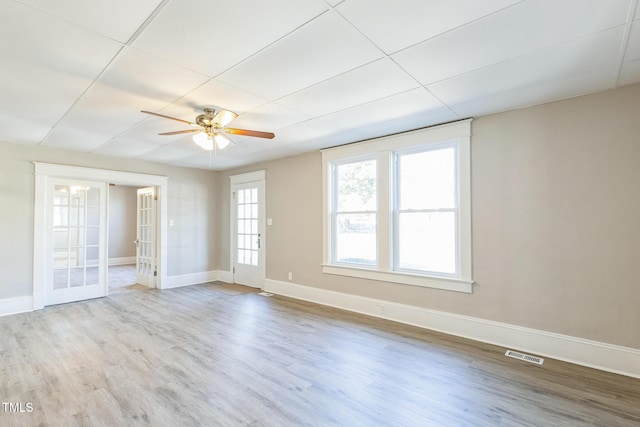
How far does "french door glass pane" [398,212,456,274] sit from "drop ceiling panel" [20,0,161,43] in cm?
341

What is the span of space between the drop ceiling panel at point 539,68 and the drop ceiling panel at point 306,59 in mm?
934

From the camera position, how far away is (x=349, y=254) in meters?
4.72

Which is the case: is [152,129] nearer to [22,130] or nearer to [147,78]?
[147,78]

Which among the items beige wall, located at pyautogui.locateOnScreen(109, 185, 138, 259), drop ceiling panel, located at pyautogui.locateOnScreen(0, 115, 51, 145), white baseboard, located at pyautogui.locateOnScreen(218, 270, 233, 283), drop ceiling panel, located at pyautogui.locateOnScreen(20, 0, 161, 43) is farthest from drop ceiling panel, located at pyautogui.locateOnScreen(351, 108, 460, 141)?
beige wall, located at pyautogui.locateOnScreen(109, 185, 138, 259)

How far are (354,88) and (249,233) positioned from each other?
4.31 metres

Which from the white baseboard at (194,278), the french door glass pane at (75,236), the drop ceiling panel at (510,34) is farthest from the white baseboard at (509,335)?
the french door glass pane at (75,236)

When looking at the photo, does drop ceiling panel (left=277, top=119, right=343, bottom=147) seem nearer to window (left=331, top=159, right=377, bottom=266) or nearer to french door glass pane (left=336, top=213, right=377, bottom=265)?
window (left=331, top=159, right=377, bottom=266)

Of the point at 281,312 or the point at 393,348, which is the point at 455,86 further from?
the point at 281,312

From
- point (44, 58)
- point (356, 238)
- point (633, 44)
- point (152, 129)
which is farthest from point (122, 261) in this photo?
point (633, 44)

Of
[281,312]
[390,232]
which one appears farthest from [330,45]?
[281,312]

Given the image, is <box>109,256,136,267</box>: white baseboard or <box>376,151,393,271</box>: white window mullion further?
<box>109,256,136,267</box>: white baseboard

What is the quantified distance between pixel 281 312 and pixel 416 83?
3.45 metres

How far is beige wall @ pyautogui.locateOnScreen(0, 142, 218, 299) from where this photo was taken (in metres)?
4.46

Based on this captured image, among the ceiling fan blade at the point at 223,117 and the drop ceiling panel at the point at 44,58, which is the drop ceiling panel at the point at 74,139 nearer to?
the drop ceiling panel at the point at 44,58
